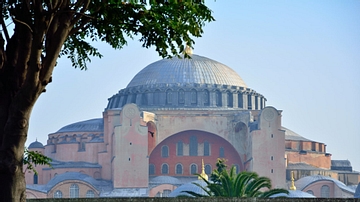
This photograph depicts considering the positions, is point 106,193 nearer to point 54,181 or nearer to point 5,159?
point 54,181

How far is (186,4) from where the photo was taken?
15.1m

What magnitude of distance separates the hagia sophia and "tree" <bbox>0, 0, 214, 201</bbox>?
50.2 m

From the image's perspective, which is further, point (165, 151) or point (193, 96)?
point (193, 96)

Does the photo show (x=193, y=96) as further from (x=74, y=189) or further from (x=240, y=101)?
(x=74, y=189)

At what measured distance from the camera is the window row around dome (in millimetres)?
80062

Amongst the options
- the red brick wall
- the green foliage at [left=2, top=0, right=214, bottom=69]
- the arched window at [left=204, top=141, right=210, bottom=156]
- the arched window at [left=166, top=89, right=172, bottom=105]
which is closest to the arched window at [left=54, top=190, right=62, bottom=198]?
the red brick wall

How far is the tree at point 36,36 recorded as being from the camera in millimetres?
14914

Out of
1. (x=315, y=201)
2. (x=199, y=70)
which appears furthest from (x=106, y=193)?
(x=315, y=201)

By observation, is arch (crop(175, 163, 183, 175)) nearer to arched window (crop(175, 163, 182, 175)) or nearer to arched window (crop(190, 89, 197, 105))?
arched window (crop(175, 163, 182, 175))

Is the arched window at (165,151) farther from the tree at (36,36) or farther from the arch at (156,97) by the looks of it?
the tree at (36,36)

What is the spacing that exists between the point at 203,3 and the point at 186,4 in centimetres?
71

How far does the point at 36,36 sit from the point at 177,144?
62.5 meters

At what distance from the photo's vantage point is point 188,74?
274 feet

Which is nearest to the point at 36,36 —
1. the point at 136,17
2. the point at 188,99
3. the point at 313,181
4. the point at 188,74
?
the point at 136,17
